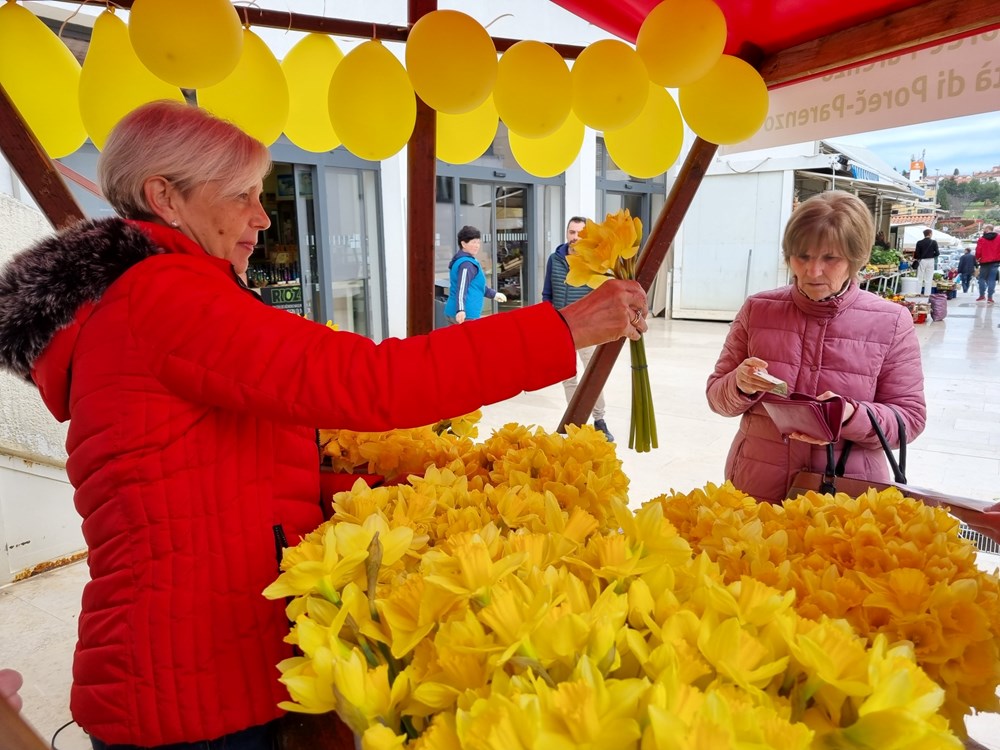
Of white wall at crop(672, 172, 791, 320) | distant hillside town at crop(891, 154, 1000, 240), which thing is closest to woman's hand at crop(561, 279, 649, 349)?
white wall at crop(672, 172, 791, 320)

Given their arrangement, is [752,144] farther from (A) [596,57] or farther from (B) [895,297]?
(B) [895,297]

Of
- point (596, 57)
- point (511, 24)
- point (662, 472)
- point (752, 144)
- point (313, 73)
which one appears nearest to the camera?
point (596, 57)

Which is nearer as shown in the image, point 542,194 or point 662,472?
point 662,472

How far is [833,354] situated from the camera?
1833mm

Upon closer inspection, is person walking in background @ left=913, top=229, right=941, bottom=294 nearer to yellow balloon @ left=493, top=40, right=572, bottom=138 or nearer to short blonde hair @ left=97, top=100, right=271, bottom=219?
yellow balloon @ left=493, top=40, right=572, bottom=138

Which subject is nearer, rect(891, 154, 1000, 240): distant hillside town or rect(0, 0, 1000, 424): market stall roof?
rect(0, 0, 1000, 424): market stall roof

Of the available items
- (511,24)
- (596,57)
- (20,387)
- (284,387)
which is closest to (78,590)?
(20,387)

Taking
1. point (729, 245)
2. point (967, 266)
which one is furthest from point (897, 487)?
point (967, 266)

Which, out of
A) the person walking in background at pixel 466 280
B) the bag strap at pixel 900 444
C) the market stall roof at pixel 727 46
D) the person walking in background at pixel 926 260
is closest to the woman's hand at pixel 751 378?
the bag strap at pixel 900 444

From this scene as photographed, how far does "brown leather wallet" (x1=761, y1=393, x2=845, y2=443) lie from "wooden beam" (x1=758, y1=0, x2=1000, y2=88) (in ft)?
3.51

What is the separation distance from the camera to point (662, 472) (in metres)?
4.46

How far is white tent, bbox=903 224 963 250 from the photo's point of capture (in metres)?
18.9

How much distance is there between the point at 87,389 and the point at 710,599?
85 cm

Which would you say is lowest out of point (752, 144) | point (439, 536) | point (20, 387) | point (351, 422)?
point (20, 387)
